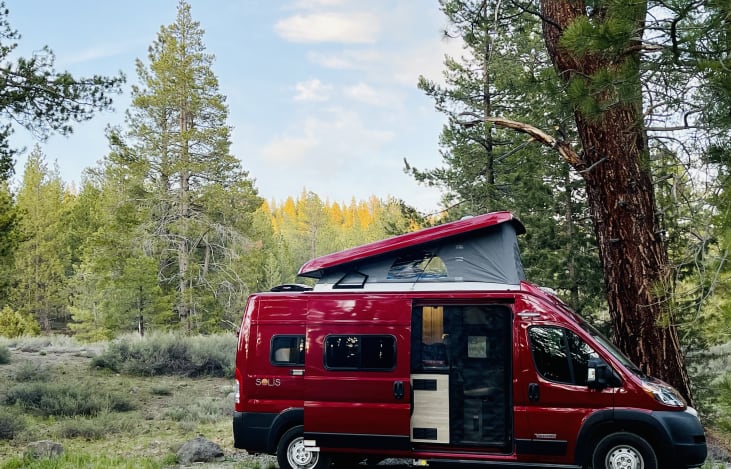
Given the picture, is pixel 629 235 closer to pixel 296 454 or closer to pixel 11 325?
pixel 296 454

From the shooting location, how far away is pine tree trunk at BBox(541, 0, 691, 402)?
8297 mm

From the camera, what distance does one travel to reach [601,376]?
690cm

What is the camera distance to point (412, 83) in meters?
20.2

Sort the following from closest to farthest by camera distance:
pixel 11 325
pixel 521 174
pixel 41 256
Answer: pixel 521 174 < pixel 11 325 < pixel 41 256

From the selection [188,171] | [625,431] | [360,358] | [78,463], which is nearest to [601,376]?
[625,431]

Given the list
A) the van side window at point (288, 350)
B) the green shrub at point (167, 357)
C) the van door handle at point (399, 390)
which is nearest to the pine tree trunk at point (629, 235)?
the van door handle at point (399, 390)

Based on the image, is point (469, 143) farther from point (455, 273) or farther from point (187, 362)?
point (455, 273)

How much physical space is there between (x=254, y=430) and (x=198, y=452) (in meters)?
1.84

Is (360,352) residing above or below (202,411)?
above

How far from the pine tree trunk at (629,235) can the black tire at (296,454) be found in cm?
412

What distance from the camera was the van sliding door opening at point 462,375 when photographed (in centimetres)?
757

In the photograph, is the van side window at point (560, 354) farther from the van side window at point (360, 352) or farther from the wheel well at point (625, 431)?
the van side window at point (360, 352)

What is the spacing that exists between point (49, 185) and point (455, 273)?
48118mm

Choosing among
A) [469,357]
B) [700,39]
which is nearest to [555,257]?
[469,357]
